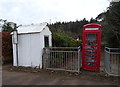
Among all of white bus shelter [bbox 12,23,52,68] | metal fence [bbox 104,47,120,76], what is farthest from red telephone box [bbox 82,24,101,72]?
white bus shelter [bbox 12,23,52,68]

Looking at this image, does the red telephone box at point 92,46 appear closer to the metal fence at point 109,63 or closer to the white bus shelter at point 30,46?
the metal fence at point 109,63

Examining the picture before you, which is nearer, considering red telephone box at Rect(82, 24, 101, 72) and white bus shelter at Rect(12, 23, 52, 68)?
red telephone box at Rect(82, 24, 101, 72)

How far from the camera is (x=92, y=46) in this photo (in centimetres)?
564

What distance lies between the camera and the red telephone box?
18.2 ft

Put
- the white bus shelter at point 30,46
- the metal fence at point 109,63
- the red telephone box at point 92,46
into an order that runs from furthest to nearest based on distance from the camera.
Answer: the white bus shelter at point 30,46, the red telephone box at point 92,46, the metal fence at point 109,63

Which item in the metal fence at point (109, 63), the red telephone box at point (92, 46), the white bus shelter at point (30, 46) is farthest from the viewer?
the white bus shelter at point (30, 46)

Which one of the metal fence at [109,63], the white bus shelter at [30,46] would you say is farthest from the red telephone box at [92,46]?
the white bus shelter at [30,46]

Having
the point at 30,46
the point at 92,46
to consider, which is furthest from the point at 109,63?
the point at 30,46

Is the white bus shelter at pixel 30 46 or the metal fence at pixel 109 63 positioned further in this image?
the white bus shelter at pixel 30 46

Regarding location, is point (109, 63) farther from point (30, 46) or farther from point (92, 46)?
point (30, 46)

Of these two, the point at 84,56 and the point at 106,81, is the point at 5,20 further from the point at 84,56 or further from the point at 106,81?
the point at 106,81

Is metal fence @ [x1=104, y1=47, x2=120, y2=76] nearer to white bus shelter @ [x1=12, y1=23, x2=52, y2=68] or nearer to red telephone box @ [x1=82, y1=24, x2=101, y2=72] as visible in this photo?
red telephone box @ [x1=82, y1=24, x2=101, y2=72]

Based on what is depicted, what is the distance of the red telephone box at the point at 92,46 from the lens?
219 inches

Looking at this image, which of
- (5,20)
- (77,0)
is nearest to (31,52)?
(77,0)
